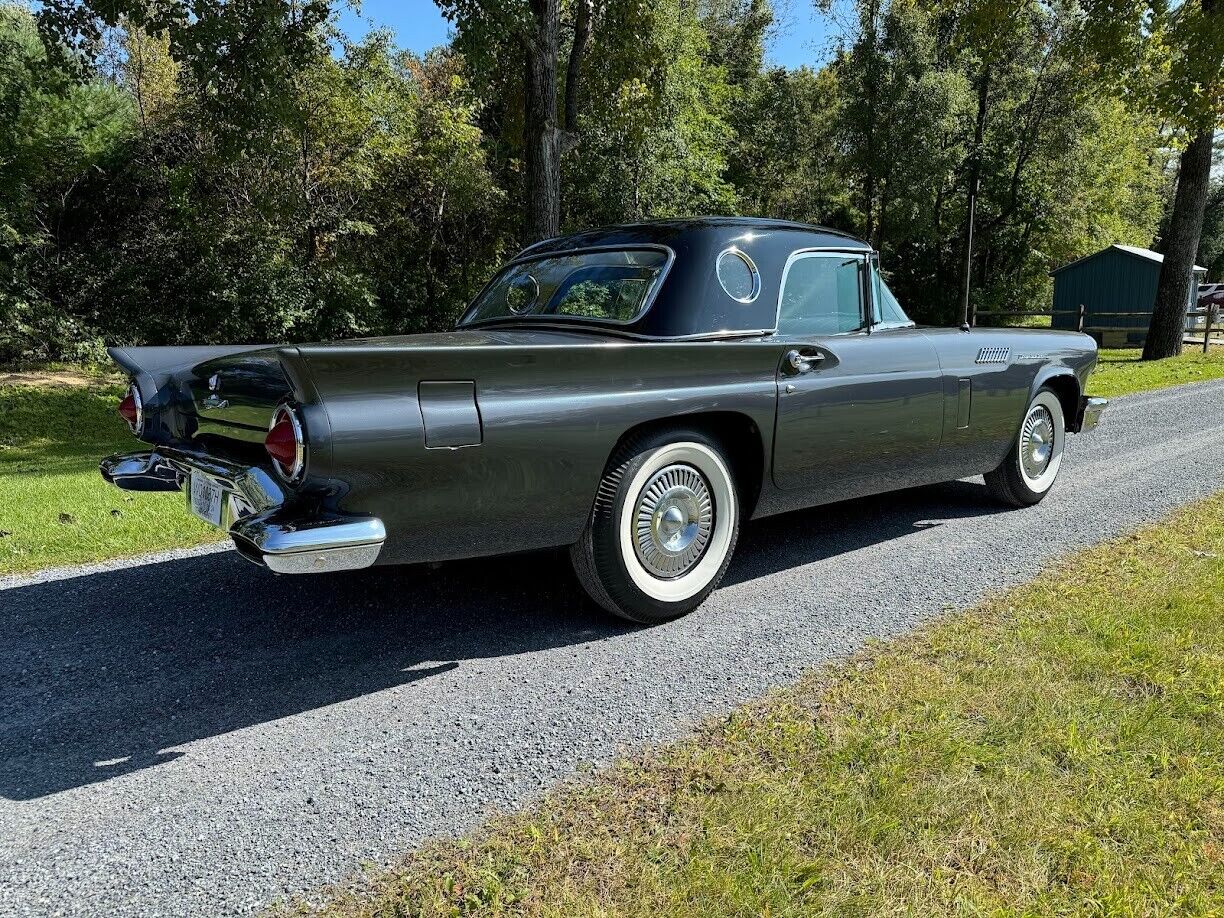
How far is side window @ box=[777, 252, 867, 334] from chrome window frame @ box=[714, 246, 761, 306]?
6.4 inches

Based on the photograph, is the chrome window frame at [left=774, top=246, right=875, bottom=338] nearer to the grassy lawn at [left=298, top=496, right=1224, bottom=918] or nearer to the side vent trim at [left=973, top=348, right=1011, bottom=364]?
the side vent trim at [left=973, top=348, right=1011, bottom=364]

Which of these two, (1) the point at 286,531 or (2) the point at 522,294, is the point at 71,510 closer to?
(2) the point at 522,294

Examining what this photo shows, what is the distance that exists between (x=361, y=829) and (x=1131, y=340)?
2885cm

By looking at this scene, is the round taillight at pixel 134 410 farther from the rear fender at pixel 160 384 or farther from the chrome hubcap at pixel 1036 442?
the chrome hubcap at pixel 1036 442

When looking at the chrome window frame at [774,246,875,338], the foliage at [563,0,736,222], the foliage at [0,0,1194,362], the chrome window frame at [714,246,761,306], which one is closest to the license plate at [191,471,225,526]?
the chrome window frame at [714,246,761,306]

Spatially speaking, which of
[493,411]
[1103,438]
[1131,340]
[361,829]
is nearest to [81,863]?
[361,829]

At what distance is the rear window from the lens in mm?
3645

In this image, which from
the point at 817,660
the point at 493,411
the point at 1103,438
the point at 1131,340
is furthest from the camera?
the point at 1131,340

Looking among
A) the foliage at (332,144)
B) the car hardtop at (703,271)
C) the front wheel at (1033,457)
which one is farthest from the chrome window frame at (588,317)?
the foliage at (332,144)

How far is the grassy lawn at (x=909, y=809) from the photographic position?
5.97 ft

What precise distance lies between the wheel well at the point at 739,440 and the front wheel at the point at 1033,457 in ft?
7.02

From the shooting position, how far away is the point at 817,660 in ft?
10.0

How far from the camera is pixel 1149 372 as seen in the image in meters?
14.2

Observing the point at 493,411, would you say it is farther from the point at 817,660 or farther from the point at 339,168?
the point at 339,168
